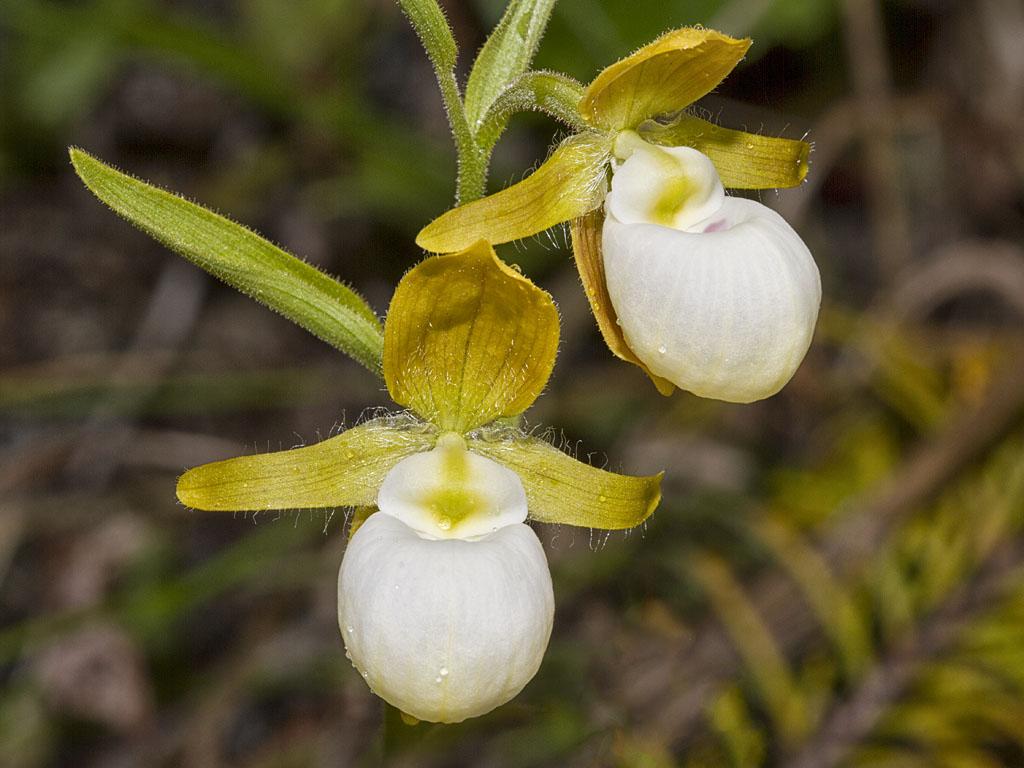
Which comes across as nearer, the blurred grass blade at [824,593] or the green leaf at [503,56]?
the green leaf at [503,56]

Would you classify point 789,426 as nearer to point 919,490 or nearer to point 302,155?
point 919,490

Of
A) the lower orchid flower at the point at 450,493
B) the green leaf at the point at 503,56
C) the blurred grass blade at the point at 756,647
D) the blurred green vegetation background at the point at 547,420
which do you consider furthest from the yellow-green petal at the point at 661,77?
the blurred grass blade at the point at 756,647

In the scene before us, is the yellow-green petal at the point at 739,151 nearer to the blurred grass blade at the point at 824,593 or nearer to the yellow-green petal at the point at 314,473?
the yellow-green petal at the point at 314,473

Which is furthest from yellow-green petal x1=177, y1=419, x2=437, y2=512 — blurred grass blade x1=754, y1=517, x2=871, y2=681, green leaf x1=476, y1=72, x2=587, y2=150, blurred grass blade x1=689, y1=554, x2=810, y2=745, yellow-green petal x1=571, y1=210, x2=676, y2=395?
blurred grass blade x1=754, y1=517, x2=871, y2=681

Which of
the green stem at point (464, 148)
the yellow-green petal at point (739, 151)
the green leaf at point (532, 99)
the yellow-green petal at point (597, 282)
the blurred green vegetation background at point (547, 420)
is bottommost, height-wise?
the blurred green vegetation background at point (547, 420)

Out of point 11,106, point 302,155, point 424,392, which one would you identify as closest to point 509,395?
point 424,392
